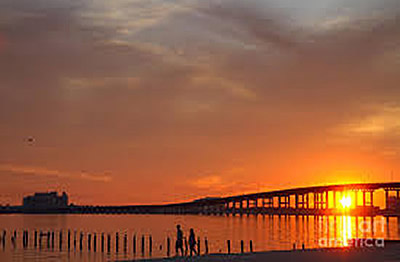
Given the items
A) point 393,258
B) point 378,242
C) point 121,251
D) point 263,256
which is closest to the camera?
point 393,258

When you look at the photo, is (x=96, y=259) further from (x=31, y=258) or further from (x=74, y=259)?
(x=31, y=258)

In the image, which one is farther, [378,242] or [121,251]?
[121,251]

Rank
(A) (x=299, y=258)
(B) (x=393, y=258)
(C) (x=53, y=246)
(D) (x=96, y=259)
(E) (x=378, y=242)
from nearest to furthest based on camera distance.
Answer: (B) (x=393, y=258), (A) (x=299, y=258), (E) (x=378, y=242), (D) (x=96, y=259), (C) (x=53, y=246)

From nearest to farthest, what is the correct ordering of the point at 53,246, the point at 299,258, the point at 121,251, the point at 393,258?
the point at 393,258 < the point at 299,258 < the point at 121,251 < the point at 53,246

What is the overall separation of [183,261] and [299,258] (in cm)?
655

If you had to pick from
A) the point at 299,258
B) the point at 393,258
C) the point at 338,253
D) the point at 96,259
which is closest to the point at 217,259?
the point at 299,258

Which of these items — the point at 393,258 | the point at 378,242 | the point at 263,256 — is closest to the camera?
the point at 393,258

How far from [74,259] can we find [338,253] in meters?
46.1

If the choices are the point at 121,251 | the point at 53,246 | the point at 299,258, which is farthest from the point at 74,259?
the point at 299,258

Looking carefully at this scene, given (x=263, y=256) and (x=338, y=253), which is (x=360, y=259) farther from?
(x=263, y=256)

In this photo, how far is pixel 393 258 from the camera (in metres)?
32.4

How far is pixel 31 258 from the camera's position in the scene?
77.8 meters

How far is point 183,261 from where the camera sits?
34.6 metres

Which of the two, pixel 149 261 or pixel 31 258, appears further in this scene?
Result: pixel 31 258
